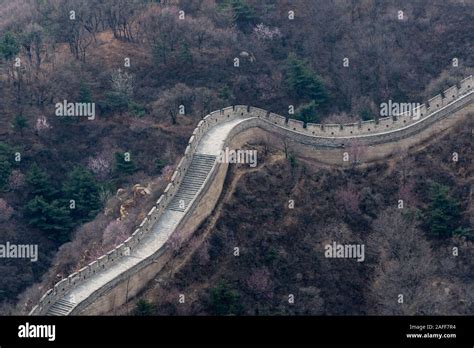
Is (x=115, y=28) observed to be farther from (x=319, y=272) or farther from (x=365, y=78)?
(x=319, y=272)

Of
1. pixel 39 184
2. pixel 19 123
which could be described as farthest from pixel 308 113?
pixel 19 123

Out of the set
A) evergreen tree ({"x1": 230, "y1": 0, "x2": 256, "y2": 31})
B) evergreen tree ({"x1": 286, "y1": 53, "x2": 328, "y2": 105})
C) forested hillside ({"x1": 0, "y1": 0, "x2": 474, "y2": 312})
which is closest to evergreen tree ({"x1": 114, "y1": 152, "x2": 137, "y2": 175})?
forested hillside ({"x1": 0, "y1": 0, "x2": 474, "y2": 312})

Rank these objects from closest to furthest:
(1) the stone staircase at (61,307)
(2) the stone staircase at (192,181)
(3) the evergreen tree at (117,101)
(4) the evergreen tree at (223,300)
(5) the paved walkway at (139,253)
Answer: (1) the stone staircase at (61,307), (5) the paved walkway at (139,253), (4) the evergreen tree at (223,300), (2) the stone staircase at (192,181), (3) the evergreen tree at (117,101)

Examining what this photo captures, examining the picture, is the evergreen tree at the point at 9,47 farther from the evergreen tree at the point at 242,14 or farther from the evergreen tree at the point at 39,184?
the evergreen tree at the point at 242,14

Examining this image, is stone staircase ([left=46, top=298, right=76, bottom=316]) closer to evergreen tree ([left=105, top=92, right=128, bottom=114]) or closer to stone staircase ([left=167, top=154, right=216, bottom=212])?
stone staircase ([left=167, top=154, right=216, bottom=212])

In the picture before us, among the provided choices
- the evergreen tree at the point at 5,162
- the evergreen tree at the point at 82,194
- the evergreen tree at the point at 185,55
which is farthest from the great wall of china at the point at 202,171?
the evergreen tree at the point at 185,55
